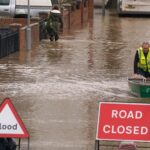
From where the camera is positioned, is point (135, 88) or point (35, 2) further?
point (35, 2)

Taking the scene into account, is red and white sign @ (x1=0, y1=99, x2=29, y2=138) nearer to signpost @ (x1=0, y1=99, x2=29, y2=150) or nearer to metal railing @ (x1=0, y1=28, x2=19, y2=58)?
signpost @ (x1=0, y1=99, x2=29, y2=150)

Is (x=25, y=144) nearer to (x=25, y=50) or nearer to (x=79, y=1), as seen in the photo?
(x=25, y=50)

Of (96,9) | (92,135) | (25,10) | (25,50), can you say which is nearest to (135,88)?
(92,135)

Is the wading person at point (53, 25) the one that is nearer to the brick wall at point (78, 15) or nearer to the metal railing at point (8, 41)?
the metal railing at point (8, 41)

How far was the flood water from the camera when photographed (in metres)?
13.1

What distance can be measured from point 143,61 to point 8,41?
8083 millimetres

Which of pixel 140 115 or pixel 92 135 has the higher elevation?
pixel 140 115

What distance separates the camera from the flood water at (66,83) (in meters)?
13.1

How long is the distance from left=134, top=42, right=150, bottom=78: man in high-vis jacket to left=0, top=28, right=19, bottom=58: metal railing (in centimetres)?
711

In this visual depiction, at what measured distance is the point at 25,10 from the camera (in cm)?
3597

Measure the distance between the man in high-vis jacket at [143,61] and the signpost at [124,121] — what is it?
751cm

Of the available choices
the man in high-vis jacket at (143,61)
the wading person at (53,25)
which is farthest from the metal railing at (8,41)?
the man in high-vis jacket at (143,61)

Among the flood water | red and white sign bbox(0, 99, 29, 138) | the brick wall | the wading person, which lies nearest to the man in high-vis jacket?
the flood water

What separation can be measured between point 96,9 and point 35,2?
21980 millimetres
